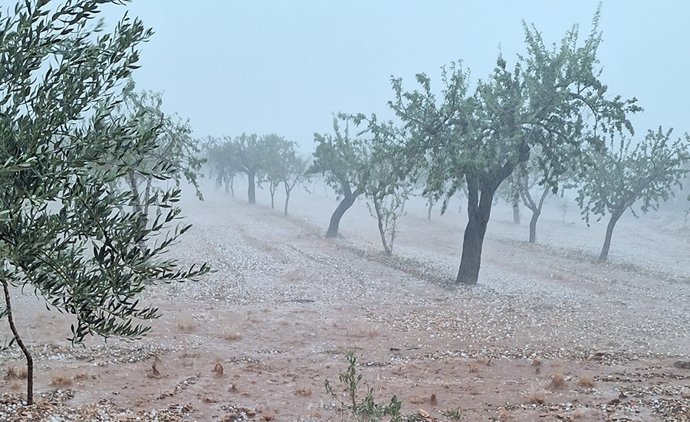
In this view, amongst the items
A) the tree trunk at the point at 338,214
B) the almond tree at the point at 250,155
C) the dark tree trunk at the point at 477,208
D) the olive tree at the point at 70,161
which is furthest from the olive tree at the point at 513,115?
the almond tree at the point at 250,155

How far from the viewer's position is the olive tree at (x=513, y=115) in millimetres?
21641

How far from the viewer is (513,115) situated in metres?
22.2

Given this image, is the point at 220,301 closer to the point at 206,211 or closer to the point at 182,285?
the point at 182,285

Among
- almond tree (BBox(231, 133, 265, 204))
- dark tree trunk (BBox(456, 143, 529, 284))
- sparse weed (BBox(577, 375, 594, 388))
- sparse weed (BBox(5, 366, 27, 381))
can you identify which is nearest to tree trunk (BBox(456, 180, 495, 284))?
dark tree trunk (BBox(456, 143, 529, 284))

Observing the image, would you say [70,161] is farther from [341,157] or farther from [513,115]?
[341,157]

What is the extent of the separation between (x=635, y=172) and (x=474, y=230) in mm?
17602

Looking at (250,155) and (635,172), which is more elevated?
(635,172)

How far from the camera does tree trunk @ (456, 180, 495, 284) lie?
24594 millimetres

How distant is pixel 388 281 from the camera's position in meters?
27.2

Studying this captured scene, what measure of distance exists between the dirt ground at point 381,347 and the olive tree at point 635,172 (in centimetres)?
540

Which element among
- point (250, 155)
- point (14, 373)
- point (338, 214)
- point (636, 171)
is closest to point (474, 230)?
point (636, 171)

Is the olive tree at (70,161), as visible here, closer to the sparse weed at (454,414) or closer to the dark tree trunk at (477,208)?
the sparse weed at (454,414)

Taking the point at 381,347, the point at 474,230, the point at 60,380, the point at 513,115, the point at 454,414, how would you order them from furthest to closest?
the point at 474,230
the point at 513,115
the point at 381,347
the point at 60,380
the point at 454,414

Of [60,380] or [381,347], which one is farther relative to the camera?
[381,347]
